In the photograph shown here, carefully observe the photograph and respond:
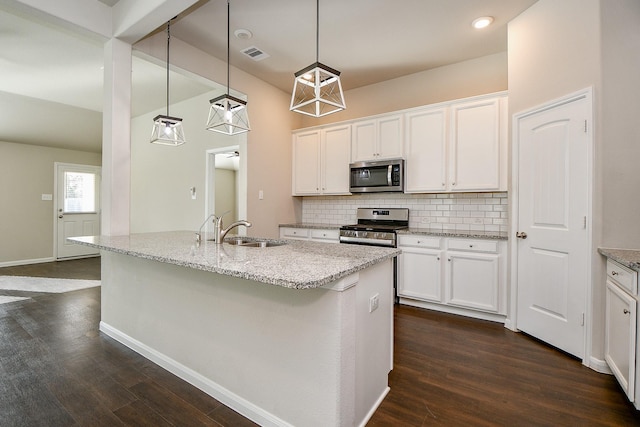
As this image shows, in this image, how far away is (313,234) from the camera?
14.1 feet

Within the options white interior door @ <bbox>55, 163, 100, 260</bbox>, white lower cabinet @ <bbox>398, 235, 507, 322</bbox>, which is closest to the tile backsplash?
white lower cabinet @ <bbox>398, 235, 507, 322</bbox>

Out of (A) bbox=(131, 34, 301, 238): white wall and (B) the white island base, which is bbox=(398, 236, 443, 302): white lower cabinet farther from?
(A) bbox=(131, 34, 301, 238): white wall

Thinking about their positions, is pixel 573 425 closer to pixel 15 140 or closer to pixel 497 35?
pixel 497 35

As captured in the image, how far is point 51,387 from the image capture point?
6.57 ft

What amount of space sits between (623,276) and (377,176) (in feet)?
8.07

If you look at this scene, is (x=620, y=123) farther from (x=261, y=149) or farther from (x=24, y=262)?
(x=24, y=262)

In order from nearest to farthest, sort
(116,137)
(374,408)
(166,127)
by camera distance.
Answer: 1. (374,408)
2. (116,137)
3. (166,127)

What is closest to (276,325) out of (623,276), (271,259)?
(271,259)

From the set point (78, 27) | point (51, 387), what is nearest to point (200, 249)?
point (51, 387)

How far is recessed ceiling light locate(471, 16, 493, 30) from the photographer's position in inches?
114

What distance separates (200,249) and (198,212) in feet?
9.82

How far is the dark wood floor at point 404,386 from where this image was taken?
1.71 m

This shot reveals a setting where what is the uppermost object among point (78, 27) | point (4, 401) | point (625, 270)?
point (78, 27)

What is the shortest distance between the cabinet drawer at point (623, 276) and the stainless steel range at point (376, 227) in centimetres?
182
